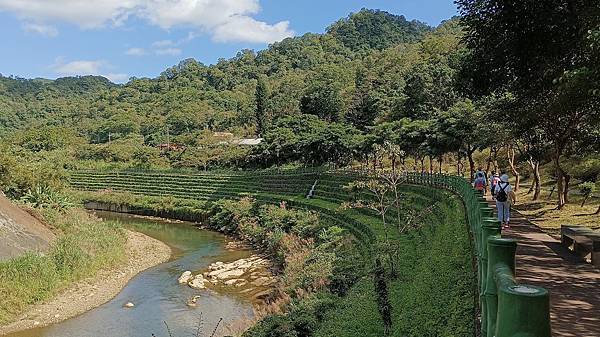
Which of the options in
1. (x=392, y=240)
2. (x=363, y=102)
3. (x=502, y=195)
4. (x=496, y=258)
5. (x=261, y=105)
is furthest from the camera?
(x=261, y=105)

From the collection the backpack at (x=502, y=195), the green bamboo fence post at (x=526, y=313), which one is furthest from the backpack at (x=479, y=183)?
Result: the green bamboo fence post at (x=526, y=313)

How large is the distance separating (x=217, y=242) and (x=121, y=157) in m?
41.9

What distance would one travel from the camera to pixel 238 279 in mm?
25562

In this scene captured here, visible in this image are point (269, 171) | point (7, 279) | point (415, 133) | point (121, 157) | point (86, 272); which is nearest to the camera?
point (7, 279)

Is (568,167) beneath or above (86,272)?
above

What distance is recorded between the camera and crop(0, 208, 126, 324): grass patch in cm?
2038

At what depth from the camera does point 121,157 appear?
→ 73312 millimetres

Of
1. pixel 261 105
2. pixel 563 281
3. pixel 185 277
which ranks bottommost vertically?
pixel 185 277

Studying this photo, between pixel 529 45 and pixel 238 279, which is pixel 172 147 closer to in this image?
pixel 238 279

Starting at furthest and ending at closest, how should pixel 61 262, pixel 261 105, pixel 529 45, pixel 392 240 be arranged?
1. pixel 261 105
2. pixel 61 262
3. pixel 392 240
4. pixel 529 45

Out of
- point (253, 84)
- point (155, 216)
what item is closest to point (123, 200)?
point (155, 216)

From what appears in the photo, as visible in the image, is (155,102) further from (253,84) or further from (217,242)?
(217,242)

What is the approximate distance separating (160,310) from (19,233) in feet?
27.9

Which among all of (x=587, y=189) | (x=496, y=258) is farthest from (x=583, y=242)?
(x=587, y=189)
